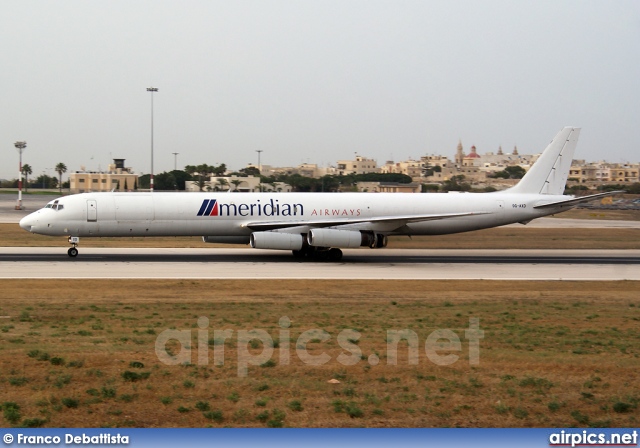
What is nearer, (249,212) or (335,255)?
(249,212)

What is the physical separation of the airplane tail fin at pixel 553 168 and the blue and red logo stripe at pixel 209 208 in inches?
682

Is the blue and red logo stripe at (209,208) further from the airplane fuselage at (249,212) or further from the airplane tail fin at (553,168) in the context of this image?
the airplane tail fin at (553,168)

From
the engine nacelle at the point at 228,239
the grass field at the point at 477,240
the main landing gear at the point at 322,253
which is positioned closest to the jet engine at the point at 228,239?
the engine nacelle at the point at 228,239

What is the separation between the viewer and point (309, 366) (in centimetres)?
1509

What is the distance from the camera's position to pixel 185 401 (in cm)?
1273

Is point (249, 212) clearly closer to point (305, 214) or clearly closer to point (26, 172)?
point (305, 214)

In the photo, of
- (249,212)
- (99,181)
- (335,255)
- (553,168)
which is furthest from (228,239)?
(99,181)

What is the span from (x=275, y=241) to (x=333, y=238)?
286 centimetres

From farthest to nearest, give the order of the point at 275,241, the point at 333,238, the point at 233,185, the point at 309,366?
the point at 233,185
the point at 333,238
the point at 275,241
the point at 309,366

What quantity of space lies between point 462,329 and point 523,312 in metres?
4.25
